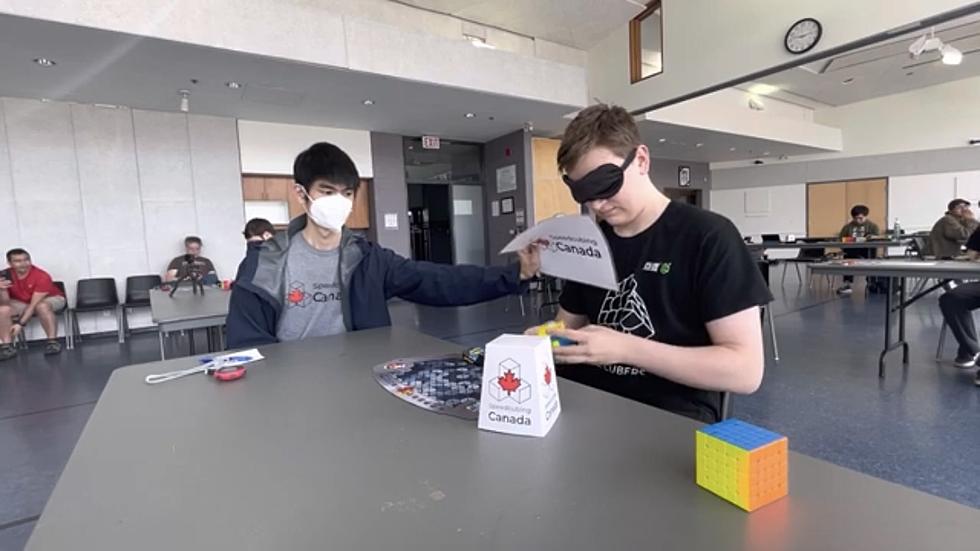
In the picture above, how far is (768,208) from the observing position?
39.5 feet

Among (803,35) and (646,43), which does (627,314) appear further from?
(646,43)

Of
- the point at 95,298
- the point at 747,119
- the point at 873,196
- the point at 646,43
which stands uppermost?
the point at 646,43

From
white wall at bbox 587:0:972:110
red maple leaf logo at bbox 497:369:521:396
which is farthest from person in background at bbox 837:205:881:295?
red maple leaf logo at bbox 497:369:521:396

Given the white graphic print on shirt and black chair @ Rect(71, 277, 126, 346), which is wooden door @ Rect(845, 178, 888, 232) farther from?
black chair @ Rect(71, 277, 126, 346)

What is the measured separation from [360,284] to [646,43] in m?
6.36

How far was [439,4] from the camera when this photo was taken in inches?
230

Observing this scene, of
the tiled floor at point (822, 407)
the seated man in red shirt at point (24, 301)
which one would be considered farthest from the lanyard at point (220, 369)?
the seated man in red shirt at point (24, 301)

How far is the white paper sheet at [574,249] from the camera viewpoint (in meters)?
1.08

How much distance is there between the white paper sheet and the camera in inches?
42.6

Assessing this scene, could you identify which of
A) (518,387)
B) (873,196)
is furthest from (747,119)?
(518,387)

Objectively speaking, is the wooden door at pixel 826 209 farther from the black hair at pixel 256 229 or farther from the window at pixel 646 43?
the black hair at pixel 256 229

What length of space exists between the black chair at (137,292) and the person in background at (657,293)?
6.05 meters

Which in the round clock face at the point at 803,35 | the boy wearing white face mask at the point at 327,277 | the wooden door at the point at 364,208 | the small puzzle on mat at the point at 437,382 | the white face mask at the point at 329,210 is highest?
the round clock face at the point at 803,35

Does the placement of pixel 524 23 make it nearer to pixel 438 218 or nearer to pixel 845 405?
pixel 438 218
